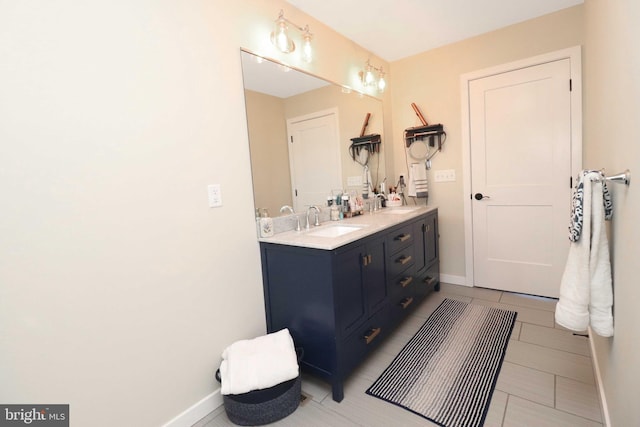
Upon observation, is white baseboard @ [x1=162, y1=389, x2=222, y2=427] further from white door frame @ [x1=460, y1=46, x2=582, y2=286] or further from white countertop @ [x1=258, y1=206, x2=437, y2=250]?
white door frame @ [x1=460, y1=46, x2=582, y2=286]

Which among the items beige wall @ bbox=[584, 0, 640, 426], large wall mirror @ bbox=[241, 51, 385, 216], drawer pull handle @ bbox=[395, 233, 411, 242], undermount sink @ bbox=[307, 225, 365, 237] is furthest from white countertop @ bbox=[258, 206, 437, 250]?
beige wall @ bbox=[584, 0, 640, 426]

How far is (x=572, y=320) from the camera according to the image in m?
1.29

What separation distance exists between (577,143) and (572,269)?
1751 mm

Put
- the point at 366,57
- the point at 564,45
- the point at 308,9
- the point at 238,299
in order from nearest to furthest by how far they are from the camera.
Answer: the point at 238,299 → the point at 308,9 → the point at 564,45 → the point at 366,57

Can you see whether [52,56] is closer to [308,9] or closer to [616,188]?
[308,9]

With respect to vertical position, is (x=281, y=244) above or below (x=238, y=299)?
above

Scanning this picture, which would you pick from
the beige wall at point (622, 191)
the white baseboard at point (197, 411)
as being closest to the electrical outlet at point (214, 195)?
the white baseboard at point (197, 411)

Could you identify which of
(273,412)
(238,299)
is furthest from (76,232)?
(273,412)

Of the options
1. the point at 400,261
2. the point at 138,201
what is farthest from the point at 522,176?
the point at 138,201

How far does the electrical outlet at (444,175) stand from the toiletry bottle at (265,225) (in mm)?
2004

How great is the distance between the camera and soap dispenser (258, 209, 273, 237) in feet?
6.19

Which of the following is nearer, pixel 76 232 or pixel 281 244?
pixel 76 232

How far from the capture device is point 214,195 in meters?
1.65

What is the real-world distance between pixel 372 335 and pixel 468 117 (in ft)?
7.42
